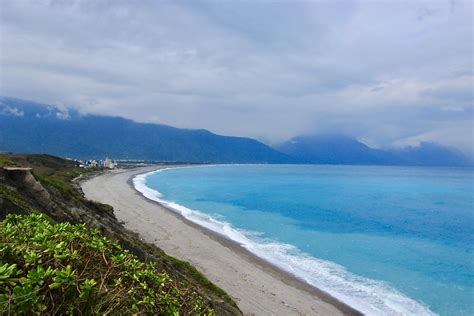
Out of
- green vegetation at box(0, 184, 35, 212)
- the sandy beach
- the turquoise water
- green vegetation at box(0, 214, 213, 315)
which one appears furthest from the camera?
the turquoise water

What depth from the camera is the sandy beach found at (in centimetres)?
1811

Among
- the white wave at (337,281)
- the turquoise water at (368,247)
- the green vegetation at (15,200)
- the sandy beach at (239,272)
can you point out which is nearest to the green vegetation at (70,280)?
the green vegetation at (15,200)

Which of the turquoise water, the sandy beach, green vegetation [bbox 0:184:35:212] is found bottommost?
the turquoise water

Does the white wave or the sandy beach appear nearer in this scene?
the sandy beach

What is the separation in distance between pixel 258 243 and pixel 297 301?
587 inches

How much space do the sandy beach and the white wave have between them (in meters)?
1.09

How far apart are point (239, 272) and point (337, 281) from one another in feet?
22.4

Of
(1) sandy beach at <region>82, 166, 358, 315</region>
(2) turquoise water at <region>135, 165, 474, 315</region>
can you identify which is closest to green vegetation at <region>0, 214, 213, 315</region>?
(1) sandy beach at <region>82, 166, 358, 315</region>

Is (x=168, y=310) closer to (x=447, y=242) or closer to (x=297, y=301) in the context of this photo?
(x=297, y=301)

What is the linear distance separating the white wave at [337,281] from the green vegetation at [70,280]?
17.1m

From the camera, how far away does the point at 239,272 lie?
22969mm

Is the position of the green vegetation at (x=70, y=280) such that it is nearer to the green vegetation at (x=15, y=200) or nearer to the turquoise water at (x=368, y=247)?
the green vegetation at (x=15, y=200)

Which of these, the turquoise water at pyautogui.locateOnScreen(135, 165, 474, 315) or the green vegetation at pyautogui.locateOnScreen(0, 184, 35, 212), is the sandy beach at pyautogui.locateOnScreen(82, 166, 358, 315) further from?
the green vegetation at pyautogui.locateOnScreen(0, 184, 35, 212)

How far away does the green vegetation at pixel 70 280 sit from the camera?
346 cm
